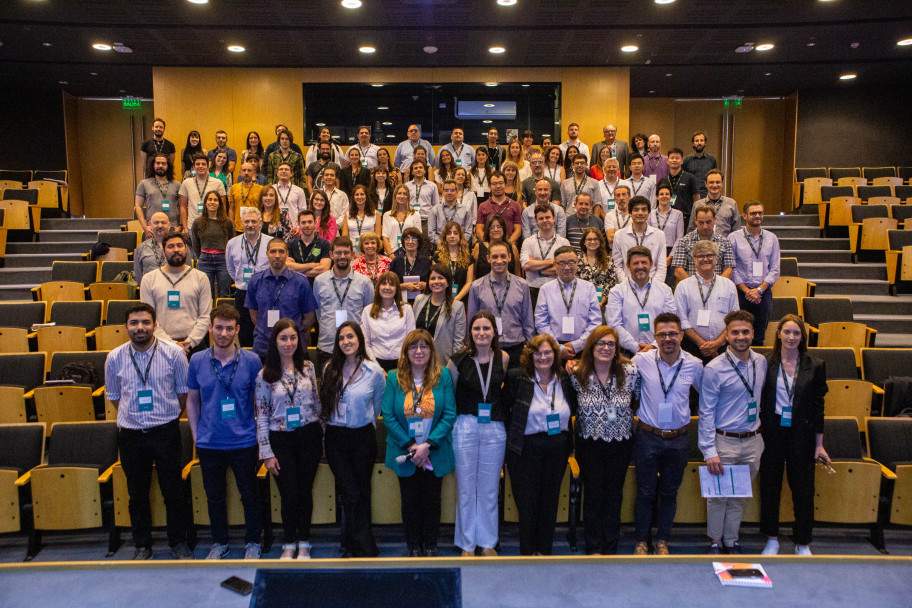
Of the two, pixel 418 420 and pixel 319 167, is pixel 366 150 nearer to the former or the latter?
pixel 319 167

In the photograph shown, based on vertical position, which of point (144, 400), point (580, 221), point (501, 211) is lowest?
point (144, 400)

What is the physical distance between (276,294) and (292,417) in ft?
3.58

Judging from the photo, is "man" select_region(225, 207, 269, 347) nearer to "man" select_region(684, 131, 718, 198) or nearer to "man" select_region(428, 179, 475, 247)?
"man" select_region(428, 179, 475, 247)

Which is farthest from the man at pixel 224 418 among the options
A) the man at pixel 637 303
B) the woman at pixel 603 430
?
the man at pixel 637 303

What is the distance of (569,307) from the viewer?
399 cm

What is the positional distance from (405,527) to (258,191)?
143 inches

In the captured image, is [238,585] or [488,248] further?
[488,248]

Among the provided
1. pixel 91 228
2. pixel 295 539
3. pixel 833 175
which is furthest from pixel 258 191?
pixel 833 175

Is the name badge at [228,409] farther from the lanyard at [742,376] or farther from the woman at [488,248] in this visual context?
the lanyard at [742,376]

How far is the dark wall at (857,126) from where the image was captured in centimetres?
1199

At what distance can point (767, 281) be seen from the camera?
457cm

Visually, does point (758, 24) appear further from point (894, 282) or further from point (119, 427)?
point (119, 427)

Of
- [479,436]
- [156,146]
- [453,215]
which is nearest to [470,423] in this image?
[479,436]

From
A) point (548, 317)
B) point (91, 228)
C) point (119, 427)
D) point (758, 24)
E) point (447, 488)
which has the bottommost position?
point (447, 488)
